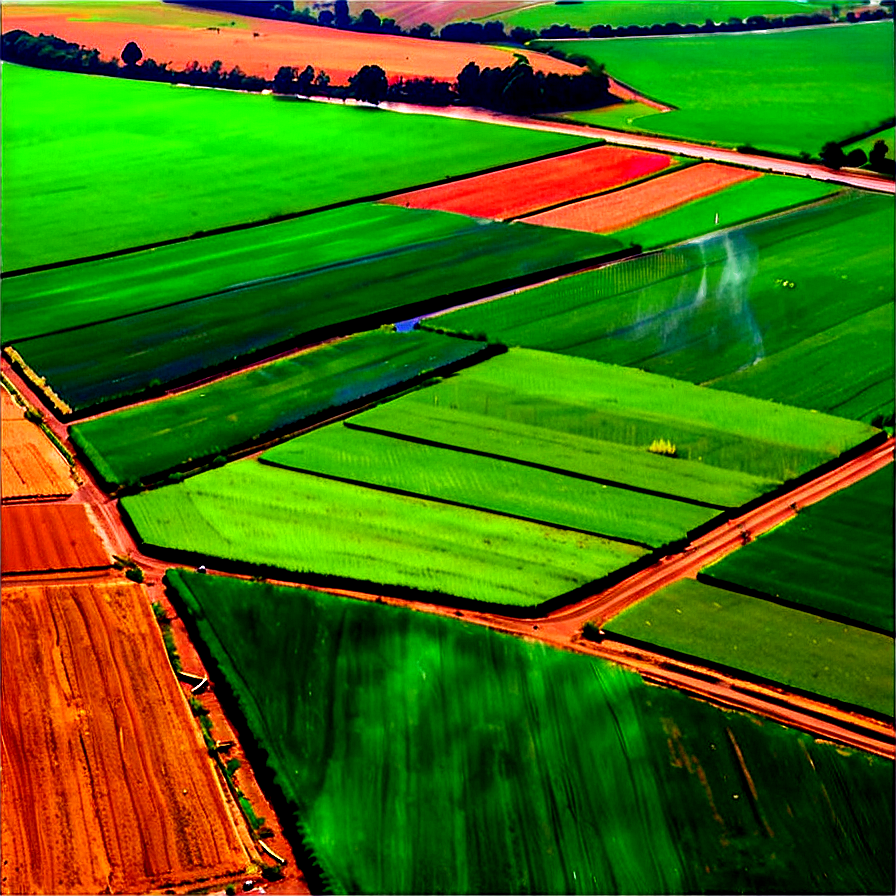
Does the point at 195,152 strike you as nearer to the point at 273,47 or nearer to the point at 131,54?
the point at 131,54

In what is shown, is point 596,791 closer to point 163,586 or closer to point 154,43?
point 163,586

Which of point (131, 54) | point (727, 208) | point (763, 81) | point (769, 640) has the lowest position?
point (769, 640)

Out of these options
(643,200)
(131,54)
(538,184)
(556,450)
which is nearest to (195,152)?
(131,54)

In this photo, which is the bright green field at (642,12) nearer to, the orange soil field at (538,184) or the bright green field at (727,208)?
the orange soil field at (538,184)

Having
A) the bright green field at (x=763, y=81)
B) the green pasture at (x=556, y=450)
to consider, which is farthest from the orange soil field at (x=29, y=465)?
the bright green field at (x=763, y=81)

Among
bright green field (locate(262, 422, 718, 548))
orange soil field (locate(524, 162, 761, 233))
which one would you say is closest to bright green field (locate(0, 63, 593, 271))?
orange soil field (locate(524, 162, 761, 233))

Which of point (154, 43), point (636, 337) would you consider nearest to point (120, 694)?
point (636, 337)
